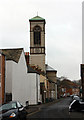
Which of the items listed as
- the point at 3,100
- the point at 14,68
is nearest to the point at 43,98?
the point at 14,68

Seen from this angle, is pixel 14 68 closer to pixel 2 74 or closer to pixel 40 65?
pixel 2 74

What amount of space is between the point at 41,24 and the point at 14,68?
154 feet

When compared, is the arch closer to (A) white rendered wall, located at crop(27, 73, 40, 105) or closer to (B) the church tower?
(B) the church tower

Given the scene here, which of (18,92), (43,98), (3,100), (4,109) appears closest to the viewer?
(4,109)

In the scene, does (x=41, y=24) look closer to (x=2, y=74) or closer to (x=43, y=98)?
(x=43, y=98)

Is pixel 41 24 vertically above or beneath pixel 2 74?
above

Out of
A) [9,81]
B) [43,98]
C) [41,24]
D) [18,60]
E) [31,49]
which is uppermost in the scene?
[41,24]

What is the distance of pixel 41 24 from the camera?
7894 cm

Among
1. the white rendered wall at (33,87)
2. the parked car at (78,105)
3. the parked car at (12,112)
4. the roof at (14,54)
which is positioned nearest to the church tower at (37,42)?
the white rendered wall at (33,87)

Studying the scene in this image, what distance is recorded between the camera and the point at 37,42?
7806cm

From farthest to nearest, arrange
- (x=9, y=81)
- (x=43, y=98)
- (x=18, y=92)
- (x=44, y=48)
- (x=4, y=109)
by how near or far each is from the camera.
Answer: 1. (x=44, y=48)
2. (x=43, y=98)
3. (x=18, y=92)
4. (x=9, y=81)
5. (x=4, y=109)

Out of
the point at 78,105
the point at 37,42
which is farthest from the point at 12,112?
the point at 37,42

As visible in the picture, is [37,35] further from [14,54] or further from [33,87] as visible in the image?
[14,54]

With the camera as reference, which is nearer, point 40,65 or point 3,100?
point 3,100
